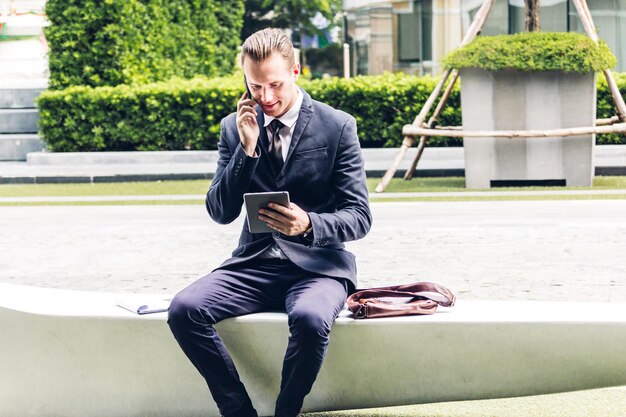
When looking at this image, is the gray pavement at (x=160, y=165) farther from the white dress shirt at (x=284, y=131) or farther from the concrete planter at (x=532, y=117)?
the white dress shirt at (x=284, y=131)

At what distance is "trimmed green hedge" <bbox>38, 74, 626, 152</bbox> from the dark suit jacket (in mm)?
12326

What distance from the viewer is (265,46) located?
13.2 ft

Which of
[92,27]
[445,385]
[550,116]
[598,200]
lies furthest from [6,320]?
[92,27]

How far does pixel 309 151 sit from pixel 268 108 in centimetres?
22

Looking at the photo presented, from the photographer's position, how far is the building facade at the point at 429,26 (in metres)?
23.0

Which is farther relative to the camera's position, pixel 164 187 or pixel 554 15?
pixel 554 15

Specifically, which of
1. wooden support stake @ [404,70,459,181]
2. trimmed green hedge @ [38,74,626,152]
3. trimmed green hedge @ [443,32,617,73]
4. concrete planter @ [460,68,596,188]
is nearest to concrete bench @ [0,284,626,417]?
trimmed green hedge @ [443,32,617,73]

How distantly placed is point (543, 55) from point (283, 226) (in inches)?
366

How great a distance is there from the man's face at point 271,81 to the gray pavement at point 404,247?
2.79 m

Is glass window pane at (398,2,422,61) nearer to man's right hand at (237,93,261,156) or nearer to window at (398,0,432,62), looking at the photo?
window at (398,0,432,62)

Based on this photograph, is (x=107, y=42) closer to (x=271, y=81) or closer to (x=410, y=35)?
(x=410, y=35)

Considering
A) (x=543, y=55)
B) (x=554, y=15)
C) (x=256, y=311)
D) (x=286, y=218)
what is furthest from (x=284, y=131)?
(x=554, y=15)

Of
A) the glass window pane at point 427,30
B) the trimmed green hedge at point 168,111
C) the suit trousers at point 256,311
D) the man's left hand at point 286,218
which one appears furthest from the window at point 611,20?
the man's left hand at point 286,218

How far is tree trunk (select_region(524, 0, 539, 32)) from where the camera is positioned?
13.3 meters
